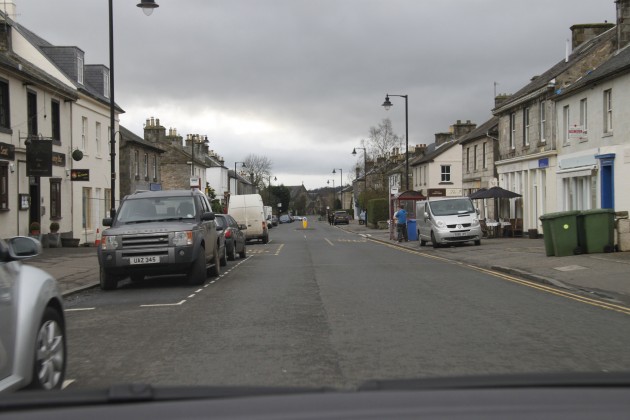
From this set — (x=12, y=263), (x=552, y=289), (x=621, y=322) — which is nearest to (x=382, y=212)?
(x=552, y=289)

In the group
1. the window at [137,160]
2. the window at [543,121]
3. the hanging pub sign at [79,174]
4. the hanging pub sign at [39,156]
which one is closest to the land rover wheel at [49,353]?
the hanging pub sign at [39,156]

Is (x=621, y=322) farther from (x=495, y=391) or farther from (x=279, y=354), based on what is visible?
(x=495, y=391)

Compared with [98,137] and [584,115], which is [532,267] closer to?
[584,115]

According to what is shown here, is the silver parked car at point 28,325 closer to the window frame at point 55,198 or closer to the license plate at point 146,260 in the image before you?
the license plate at point 146,260

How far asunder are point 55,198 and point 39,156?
4.61 metres

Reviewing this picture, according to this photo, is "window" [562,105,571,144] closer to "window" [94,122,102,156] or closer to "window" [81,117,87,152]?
"window" [81,117,87,152]

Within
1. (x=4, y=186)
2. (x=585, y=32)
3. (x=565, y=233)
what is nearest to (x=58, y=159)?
(x=4, y=186)

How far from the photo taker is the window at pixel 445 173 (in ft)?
207

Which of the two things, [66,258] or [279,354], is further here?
[66,258]

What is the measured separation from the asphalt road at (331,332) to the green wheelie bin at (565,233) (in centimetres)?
525

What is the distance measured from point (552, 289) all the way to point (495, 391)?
36.7 ft

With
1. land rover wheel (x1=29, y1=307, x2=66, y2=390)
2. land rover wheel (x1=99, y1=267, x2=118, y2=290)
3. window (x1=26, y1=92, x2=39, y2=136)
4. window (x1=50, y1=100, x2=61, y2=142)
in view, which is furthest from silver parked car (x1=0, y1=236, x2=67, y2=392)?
window (x1=50, y1=100, x2=61, y2=142)

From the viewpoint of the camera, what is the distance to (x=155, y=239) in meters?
12.7

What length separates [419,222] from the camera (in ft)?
94.4
